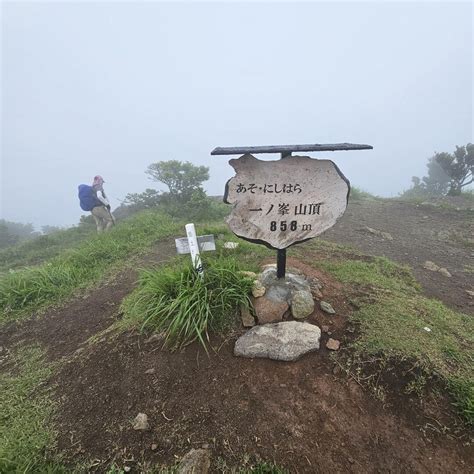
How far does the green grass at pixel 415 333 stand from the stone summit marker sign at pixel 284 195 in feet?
3.85

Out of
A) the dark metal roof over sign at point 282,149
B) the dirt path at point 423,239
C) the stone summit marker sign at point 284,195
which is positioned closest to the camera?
the dark metal roof over sign at point 282,149

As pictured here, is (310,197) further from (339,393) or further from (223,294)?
(339,393)

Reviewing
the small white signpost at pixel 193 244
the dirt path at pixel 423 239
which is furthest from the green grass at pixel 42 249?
the dirt path at pixel 423 239

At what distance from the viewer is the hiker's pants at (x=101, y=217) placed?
941cm

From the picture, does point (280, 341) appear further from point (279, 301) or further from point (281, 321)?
point (279, 301)

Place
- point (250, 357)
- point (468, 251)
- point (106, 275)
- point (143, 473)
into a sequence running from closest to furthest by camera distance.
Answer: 1. point (143, 473)
2. point (250, 357)
3. point (106, 275)
4. point (468, 251)

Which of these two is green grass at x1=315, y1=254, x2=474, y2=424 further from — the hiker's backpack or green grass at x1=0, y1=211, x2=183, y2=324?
the hiker's backpack

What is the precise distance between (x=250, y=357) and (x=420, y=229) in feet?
23.5

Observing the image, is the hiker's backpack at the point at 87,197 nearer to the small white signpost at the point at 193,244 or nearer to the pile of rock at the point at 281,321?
the small white signpost at the point at 193,244

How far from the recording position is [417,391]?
93.8 inches

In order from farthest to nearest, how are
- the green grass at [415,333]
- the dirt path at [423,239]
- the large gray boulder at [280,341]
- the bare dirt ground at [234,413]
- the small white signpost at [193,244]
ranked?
the dirt path at [423,239], the small white signpost at [193,244], the large gray boulder at [280,341], the green grass at [415,333], the bare dirt ground at [234,413]

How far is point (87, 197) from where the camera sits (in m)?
9.07

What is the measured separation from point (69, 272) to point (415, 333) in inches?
216

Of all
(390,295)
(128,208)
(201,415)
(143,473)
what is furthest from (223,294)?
(128,208)
